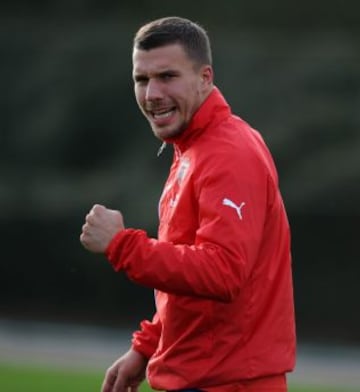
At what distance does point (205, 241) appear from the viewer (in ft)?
14.0

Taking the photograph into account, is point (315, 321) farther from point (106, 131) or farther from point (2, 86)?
point (2, 86)

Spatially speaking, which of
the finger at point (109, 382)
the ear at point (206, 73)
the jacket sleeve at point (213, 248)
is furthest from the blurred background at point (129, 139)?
the jacket sleeve at point (213, 248)

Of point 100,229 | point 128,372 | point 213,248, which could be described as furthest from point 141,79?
point 128,372

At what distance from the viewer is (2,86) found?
16.1 meters

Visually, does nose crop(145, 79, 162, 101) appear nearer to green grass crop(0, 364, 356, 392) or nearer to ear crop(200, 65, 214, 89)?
ear crop(200, 65, 214, 89)

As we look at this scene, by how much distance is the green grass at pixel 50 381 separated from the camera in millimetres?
9945

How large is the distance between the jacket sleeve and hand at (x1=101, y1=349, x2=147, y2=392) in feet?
2.57

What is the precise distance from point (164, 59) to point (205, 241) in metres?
0.70

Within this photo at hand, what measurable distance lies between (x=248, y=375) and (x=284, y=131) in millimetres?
10446

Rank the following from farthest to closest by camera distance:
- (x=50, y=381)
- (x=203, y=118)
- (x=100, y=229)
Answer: (x=50, y=381) → (x=203, y=118) → (x=100, y=229)

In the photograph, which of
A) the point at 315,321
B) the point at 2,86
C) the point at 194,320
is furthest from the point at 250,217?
the point at 2,86

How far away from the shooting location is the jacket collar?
4574 millimetres

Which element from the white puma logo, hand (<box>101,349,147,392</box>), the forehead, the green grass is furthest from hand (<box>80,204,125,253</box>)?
the green grass

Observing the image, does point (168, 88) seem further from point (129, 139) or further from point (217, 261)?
point (129, 139)
